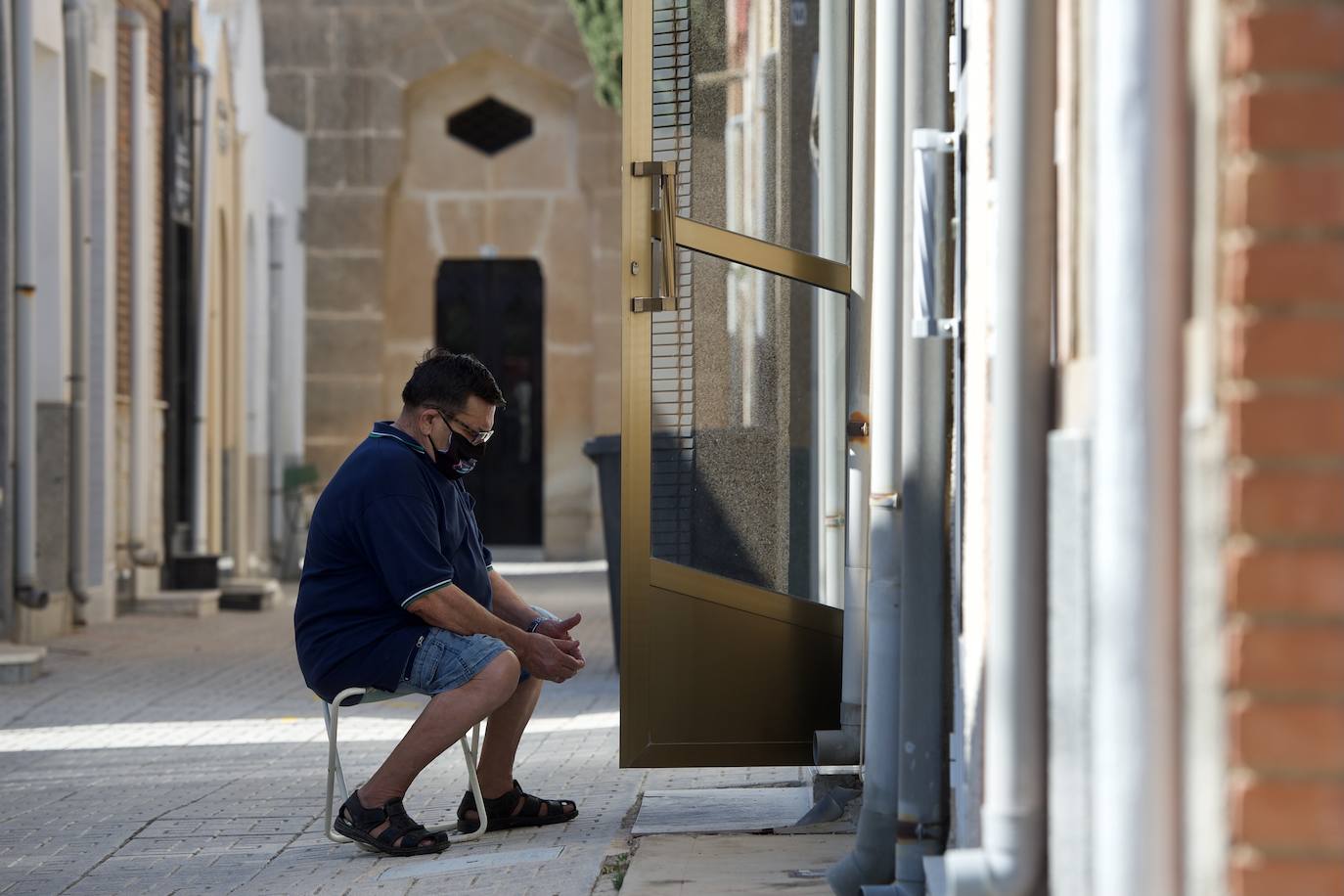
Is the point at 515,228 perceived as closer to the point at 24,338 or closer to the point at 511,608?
the point at 24,338

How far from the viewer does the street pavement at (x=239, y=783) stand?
538cm

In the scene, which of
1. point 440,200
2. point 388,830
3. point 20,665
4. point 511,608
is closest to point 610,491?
point 20,665

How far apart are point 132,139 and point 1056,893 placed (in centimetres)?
1337

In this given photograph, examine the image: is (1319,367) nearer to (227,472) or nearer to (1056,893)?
(1056,893)

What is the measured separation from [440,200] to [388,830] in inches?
713

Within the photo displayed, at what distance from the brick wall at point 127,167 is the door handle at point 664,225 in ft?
33.3

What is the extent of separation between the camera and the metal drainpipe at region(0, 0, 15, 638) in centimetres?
1183

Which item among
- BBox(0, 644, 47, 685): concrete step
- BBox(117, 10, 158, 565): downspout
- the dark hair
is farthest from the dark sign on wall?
the dark hair

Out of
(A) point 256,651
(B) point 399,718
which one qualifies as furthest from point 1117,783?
(A) point 256,651

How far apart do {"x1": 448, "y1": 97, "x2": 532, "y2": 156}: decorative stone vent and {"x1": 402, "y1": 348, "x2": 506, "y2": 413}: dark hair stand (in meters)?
17.7

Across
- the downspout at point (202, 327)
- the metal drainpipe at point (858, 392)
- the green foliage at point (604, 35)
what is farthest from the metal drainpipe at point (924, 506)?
the green foliage at point (604, 35)

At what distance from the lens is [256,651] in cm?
1266

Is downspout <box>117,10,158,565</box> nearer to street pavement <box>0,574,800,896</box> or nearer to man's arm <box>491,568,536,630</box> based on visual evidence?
street pavement <box>0,574,800,896</box>

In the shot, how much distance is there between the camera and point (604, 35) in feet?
66.1
